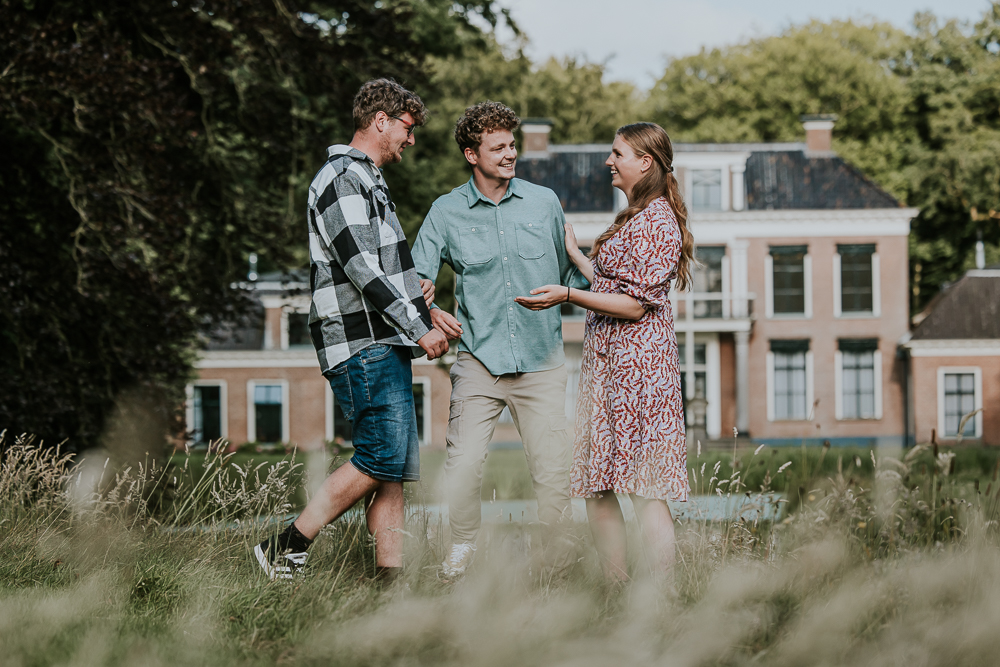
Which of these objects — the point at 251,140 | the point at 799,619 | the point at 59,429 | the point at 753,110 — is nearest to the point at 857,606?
the point at 799,619

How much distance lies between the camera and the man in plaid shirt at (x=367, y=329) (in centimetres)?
326

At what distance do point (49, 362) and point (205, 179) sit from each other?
106 inches

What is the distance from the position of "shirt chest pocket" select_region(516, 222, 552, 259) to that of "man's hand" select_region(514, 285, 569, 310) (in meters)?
0.48

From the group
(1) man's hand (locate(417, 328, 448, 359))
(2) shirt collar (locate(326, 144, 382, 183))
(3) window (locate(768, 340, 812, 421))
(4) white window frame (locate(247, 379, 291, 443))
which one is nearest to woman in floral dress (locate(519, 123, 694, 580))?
(1) man's hand (locate(417, 328, 448, 359))

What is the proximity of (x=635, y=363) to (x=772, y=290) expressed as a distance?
22242mm

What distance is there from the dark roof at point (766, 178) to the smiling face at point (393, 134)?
68.9 ft

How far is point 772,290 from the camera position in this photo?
24.6 metres

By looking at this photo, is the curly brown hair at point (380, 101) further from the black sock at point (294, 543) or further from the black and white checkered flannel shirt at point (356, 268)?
the black sock at point (294, 543)

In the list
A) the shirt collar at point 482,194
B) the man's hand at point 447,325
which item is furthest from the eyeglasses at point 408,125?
the man's hand at point 447,325

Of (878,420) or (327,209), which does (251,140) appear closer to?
(327,209)

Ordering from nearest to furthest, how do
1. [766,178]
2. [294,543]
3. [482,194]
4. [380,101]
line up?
1. [294,543]
2. [380,101]
3. [482,194]
4. [766,178]

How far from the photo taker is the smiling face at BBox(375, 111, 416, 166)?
11.2ft

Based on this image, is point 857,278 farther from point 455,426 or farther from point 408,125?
point 408,125

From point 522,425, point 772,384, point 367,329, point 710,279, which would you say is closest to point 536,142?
point 710,279
